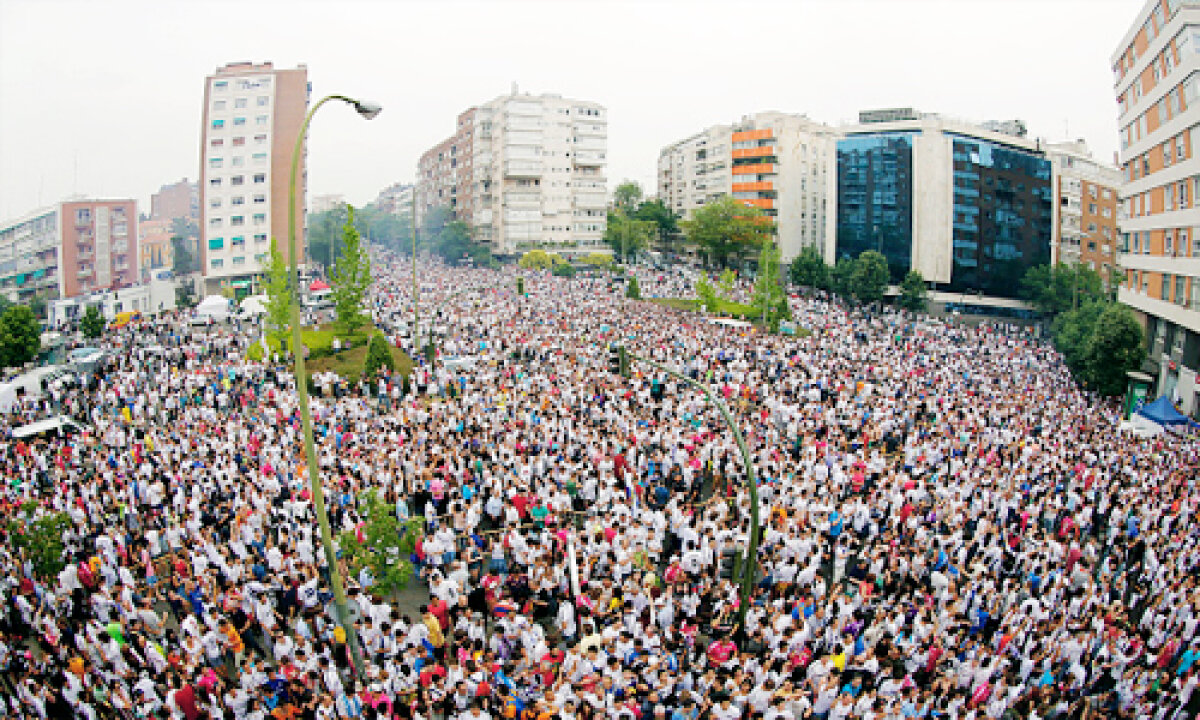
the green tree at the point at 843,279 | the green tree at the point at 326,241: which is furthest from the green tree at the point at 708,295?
the green tree at the point at 326,241

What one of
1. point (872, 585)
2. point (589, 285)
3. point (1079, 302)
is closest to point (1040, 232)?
point (1079, 302)

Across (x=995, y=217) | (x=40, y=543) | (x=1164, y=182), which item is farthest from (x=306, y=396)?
(x=995, y=217)

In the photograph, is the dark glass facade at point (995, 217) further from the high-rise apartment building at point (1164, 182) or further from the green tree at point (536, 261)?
the green tree at point (536, 261)

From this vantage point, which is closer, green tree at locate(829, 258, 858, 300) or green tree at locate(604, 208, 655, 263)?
green tree at locate(829, 258, 858, 300)

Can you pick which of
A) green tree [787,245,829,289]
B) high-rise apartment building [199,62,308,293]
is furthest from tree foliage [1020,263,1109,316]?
high-rise apartment building [199,62,308,293]

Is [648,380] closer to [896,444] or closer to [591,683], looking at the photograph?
[896,444]

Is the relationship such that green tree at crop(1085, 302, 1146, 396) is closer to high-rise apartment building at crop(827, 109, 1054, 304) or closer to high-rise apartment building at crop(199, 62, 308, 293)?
high-rise apartment building at crop(827, 109, 1054, 304)
